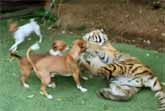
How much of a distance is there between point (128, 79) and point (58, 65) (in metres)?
0.72

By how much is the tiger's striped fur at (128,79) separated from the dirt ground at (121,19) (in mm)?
1018

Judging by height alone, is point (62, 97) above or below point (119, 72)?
below

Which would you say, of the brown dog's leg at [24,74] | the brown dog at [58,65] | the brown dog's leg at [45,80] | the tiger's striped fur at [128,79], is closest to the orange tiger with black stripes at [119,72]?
the tiger's striped fur at [128,79]

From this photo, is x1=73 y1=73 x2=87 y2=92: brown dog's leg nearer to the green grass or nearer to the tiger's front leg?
the green grass

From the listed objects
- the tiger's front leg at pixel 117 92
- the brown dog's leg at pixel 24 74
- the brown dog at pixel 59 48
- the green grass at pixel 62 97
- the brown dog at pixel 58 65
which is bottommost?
the green grass at pixel 62 97

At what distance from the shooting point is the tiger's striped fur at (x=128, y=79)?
4684 mm

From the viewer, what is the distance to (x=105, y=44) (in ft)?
17.9

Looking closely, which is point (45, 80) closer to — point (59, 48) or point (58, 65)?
point (58, 65)

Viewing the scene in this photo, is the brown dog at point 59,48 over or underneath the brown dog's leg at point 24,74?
over

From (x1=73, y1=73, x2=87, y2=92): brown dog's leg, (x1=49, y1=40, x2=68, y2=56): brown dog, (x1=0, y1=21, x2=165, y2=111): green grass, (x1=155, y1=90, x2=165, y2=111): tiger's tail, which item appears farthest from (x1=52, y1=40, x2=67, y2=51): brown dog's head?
(x1=155, y1=90, x2=165, y2=111): tiger's tail

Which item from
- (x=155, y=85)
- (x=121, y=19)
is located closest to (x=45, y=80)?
(x=155, y=85)

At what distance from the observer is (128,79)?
16.1 feet

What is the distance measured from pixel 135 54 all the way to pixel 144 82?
34.7 inches

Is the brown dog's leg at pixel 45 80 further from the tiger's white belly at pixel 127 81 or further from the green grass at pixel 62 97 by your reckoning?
the tiger's white belly at pixel 127 81
